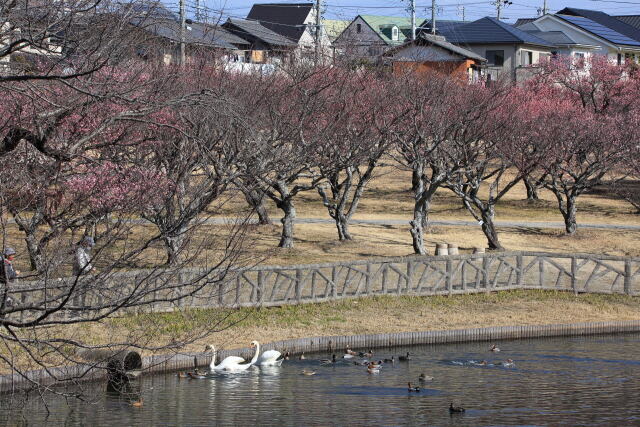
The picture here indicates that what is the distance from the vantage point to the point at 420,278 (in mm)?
27047

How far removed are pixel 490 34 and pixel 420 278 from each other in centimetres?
4982

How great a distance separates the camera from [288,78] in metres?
35.0

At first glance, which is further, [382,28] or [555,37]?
[382,28]

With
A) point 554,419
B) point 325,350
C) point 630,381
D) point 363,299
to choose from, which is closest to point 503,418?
point 554,419

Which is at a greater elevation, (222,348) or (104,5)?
(104,5)

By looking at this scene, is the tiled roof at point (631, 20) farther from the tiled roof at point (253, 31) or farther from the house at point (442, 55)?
the tiled roof at point (253, 31)

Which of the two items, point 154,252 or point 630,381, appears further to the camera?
point 154,252

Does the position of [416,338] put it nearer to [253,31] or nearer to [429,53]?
[429,53]

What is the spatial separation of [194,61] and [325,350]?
11372mm

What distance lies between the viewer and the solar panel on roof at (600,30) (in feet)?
261

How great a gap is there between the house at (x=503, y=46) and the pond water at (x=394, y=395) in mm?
50827

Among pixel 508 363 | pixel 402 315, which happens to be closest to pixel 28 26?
pixel 508 363

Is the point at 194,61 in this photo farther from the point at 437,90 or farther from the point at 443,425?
the point at 443,425

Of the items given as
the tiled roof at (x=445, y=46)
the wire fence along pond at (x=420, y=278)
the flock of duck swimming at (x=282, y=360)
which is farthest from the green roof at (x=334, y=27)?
the flock of duck swimming at (x=282, y=360)
